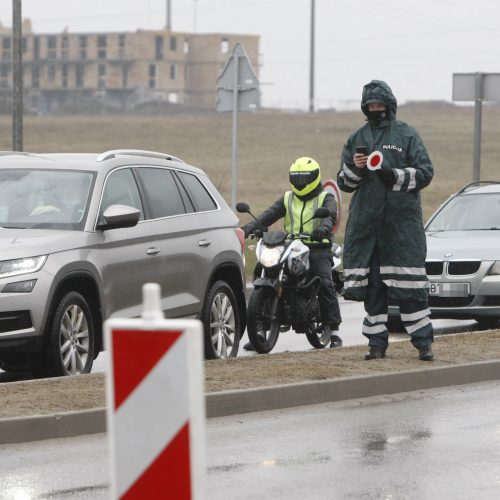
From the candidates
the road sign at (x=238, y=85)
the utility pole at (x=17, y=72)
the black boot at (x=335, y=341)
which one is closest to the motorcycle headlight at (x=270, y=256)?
the black boot at (x=335, y=341)

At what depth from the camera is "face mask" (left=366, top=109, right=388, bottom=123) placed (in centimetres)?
1107

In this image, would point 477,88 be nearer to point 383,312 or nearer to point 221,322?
point 221,322

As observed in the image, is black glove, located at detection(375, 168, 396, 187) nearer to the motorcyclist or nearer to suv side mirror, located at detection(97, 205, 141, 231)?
suv side mirror, located at detection(97, 205, 141, 231)

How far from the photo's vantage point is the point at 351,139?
11.2 m

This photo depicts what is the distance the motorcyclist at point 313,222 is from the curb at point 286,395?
273 centimetres

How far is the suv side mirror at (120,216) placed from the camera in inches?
436

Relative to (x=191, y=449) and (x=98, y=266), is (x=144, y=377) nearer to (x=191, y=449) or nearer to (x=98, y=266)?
(x=191, y=449)

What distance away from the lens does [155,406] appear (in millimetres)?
4117

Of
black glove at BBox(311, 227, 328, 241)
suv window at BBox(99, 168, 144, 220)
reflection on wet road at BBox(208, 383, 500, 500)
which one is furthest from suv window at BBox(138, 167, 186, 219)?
reflection on wet road at BBox(208, 383, 500, 500)

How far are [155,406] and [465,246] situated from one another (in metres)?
12.0

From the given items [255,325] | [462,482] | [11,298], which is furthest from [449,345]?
[462,482]

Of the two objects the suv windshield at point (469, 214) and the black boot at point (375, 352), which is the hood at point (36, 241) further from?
the suv windshield at point (469, 214)

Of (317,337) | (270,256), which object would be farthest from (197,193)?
(317,337)

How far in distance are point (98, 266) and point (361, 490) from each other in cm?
452
